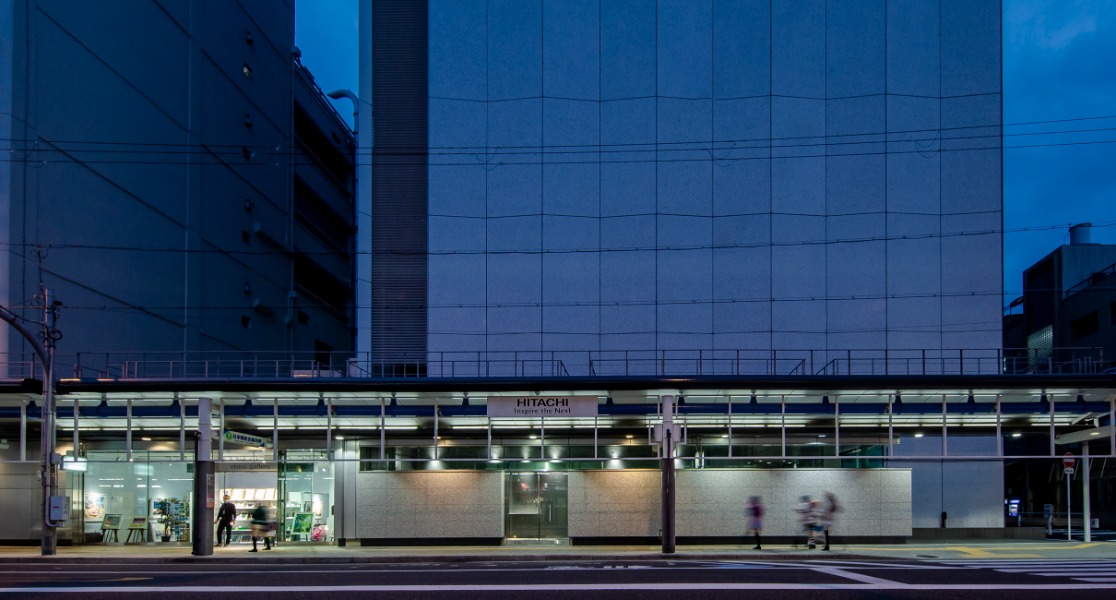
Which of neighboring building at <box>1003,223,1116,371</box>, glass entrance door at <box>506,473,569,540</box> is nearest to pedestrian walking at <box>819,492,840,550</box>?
glass entrance door at <box>506,473,569,540</box>

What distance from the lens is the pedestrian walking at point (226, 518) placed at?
2633 centimetres

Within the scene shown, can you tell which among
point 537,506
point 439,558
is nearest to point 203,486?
point 439,558

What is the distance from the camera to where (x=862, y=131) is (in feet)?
127

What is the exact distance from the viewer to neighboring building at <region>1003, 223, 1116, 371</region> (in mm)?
55250

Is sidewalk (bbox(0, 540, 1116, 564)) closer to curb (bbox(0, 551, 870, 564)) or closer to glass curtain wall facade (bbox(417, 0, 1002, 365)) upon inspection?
curb (bbox(0, 551, 870, 564))

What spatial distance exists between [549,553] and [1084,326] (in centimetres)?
4977

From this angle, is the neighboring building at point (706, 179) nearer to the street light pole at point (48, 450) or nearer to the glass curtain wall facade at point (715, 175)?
the glass curtain wall facade at point (715, 175)

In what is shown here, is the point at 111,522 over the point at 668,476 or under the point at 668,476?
under

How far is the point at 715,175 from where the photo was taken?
39.0 m

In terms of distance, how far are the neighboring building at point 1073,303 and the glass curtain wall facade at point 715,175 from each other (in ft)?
66.9

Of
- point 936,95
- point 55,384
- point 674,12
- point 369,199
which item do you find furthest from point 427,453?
point 936,95

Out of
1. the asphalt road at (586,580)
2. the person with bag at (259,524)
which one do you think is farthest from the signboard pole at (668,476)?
the person with bag at (259,524)

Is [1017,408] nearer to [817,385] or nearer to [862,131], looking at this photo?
[817,385]

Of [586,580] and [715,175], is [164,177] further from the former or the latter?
[586,580]
